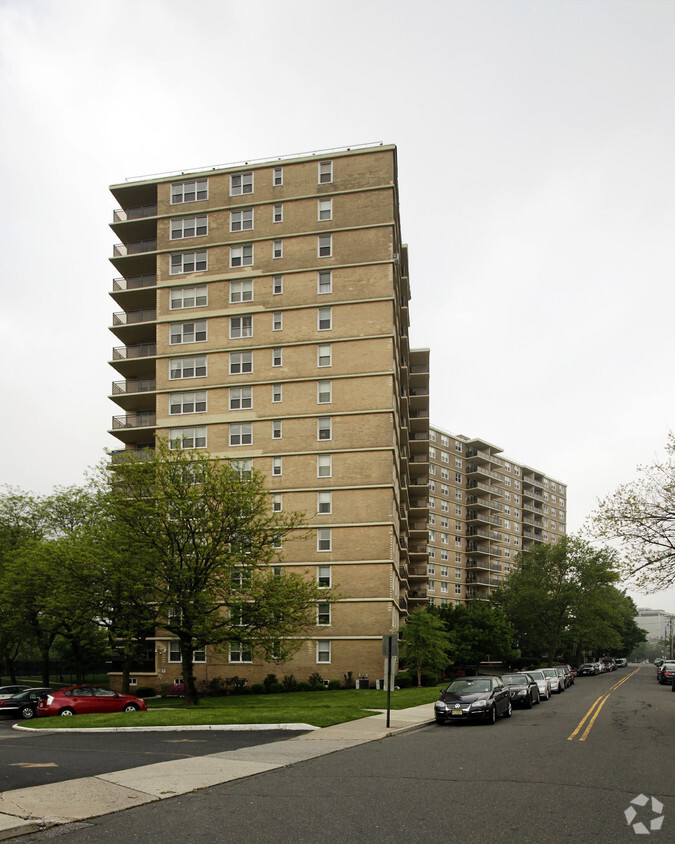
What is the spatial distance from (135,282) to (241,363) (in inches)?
459

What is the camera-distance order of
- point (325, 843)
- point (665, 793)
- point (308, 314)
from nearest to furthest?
1. point (325, 843)
2. point (665, 793)
3. point (308, 314)

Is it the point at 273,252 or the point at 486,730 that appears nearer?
the point at 486,730

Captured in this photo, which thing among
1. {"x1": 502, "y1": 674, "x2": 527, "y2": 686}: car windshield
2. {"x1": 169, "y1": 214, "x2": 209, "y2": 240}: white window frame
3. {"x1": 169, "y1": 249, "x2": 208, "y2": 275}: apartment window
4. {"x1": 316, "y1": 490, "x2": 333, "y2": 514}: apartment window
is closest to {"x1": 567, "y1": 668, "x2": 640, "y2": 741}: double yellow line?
{"x1": 502, "y1": 674, "x2": 527, "y2": 686}: car windshield

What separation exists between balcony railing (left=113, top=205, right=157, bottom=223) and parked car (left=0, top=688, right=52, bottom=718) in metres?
35.5

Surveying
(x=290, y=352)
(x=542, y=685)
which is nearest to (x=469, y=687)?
(x=542, y=685)

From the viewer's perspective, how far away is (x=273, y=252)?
172ft

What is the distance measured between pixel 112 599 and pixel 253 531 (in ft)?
24.0

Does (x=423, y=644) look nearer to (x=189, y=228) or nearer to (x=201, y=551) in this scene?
(x=201, y=551)

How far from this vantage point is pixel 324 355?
5038 cm

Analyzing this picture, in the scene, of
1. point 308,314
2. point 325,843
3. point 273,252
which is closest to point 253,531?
point 308,314

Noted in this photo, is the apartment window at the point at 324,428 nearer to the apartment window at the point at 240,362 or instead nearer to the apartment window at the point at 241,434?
the apartment window at the point at 241,434

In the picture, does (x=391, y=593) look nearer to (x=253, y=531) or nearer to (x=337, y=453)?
(x=337, y=453)

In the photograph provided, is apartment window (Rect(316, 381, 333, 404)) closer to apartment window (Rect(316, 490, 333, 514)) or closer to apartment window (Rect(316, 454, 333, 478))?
apartment window (Rect(316, 454, 333, 478))

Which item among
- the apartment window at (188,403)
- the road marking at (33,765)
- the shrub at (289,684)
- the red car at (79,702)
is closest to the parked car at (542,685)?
the shrub at (289,684)
